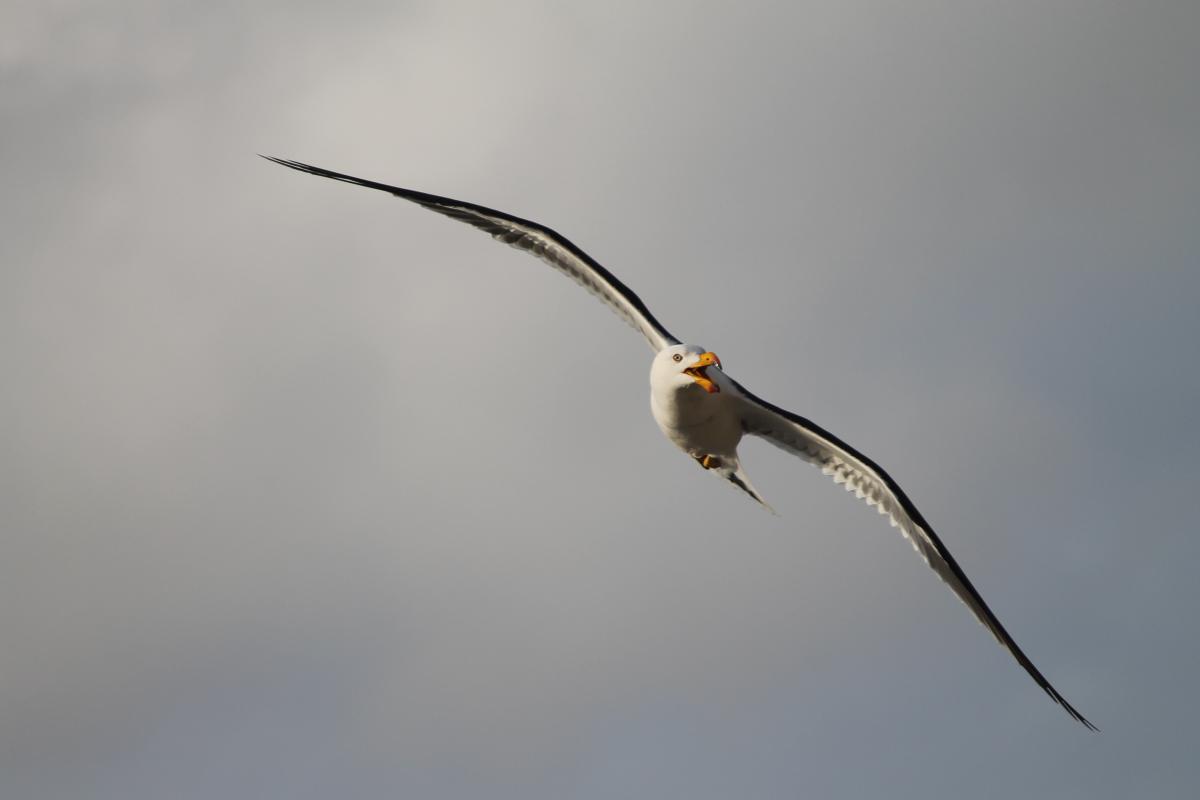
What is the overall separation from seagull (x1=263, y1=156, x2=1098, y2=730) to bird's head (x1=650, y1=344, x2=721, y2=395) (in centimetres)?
3

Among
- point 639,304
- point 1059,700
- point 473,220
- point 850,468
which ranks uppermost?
point 473,220

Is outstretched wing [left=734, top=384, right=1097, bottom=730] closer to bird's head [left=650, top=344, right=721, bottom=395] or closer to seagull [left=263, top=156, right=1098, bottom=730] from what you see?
seagull [left=263, top=156, right=1098, bottom=730]

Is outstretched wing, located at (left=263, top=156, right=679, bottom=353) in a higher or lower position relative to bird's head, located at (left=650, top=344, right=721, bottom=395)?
higher

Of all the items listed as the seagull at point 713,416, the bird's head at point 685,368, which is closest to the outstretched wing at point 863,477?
the seagull at point 713,416

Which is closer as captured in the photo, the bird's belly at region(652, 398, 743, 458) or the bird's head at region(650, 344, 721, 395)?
the bird's head at region(650, 344, 721, 395)

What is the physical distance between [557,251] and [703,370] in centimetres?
477

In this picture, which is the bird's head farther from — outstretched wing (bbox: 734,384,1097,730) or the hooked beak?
outstretched wing (bbox: 734,384,1097,730)

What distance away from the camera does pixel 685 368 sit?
2803 centimetres

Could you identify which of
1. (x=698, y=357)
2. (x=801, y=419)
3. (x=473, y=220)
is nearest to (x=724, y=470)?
(x=801, y=419)

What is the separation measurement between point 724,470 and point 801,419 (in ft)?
7.46

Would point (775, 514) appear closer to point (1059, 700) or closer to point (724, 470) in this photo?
point (724, 470)

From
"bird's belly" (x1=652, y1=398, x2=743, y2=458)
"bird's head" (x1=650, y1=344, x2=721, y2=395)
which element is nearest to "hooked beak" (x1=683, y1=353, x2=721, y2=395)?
"bird's head" (x1=650, y1=344, x2=721, y2=395)

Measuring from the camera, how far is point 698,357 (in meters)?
27.9

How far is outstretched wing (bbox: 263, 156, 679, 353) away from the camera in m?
30.0
